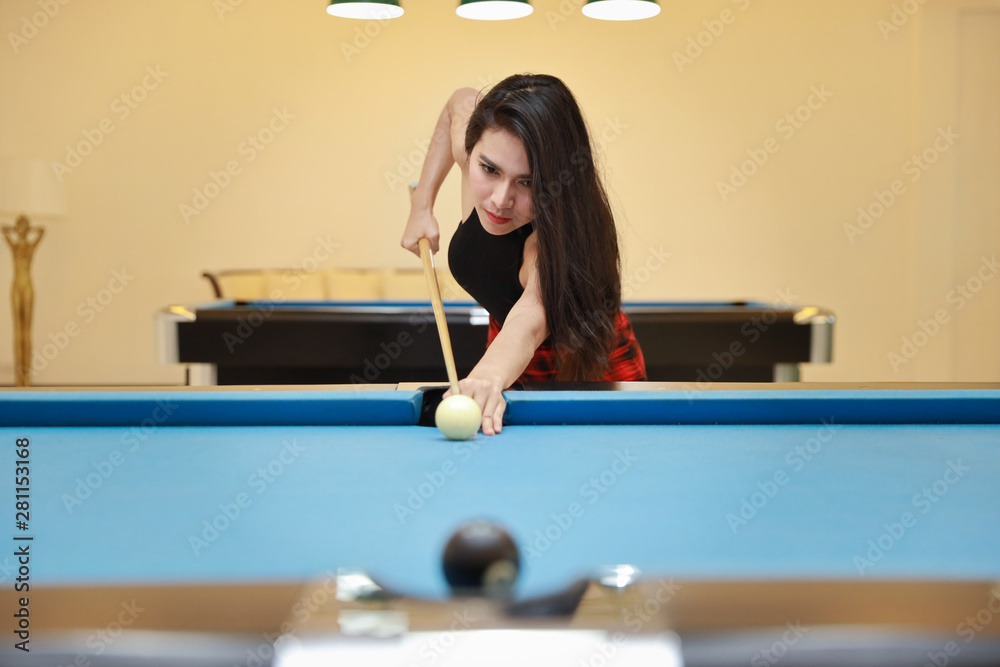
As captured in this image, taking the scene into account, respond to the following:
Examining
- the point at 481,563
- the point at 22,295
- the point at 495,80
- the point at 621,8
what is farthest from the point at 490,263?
the point at 22,295

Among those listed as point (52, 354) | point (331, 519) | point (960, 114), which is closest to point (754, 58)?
point (960, 114)

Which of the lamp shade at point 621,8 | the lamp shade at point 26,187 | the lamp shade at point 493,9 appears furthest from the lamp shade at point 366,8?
the lamp shade at point 26,187

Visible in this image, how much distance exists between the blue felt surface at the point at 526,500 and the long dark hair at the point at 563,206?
0.51 metres

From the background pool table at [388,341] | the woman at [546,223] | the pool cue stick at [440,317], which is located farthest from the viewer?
the background pool table at [388,341]

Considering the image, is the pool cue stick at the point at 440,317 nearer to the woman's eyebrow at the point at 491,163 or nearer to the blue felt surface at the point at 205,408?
the blue felt surface at the point at 205,408

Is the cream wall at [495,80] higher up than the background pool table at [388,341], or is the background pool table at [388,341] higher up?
the cream wall at [495,80]

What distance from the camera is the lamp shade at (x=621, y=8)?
9.80 ft

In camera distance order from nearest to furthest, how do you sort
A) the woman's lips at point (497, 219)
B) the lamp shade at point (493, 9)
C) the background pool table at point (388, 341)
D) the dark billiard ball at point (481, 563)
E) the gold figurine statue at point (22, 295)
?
the dark billiard ball at point (481, 563) → the woman's lips at point (497, 219) → the background pool table at point (388, 341) → the lamp shade at point (493, 9) → the gold figurine statue at point (22, 295)

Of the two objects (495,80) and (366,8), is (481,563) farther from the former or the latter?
(495,80)

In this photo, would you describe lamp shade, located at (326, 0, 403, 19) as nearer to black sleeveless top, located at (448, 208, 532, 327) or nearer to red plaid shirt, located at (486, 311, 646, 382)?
black sleeveless top, located at (448, 208, 532, 327)

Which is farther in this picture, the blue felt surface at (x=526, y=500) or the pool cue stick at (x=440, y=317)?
the pool cue stick at (x=440, y=317)

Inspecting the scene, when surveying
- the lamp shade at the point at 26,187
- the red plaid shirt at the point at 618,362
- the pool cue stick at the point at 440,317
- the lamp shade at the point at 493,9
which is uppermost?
the lamp shade at the point at 493,9

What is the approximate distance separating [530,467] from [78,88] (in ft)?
17.6

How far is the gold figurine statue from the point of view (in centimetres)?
507
